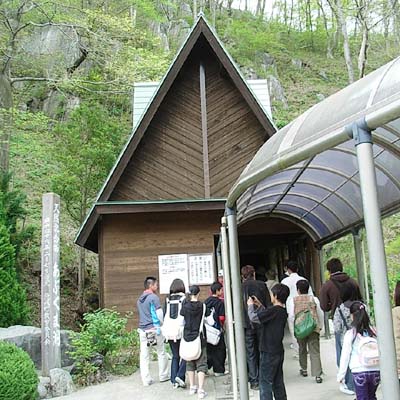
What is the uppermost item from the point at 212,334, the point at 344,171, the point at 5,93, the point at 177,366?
the point at 5,93

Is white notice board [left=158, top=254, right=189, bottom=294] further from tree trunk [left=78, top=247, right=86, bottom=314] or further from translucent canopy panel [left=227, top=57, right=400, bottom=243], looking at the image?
tree trunk [left=78, top=247, right=86, bottom=314]

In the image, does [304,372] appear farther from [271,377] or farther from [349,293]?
[271,377]

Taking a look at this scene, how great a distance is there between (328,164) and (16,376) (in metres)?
5.45

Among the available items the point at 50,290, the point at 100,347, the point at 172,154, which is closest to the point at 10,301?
the point at 50,290

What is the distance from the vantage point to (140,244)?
1236 centimetres

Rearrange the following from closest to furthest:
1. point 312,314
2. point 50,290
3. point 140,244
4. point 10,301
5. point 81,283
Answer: point 312,314 → point 50,290 → point 10,301 → point 140,244 → point 81,283

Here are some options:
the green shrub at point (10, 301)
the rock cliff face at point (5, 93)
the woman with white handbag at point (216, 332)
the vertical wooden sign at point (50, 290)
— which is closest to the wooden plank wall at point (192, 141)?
the vertical wooden sign at point (50, 290)

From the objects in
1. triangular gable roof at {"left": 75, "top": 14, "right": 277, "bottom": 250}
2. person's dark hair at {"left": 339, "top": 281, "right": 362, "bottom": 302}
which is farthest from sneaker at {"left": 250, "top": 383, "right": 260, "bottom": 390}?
triangular gable roof at {"left": 75, "top": 14, "right": 277, "bottom": 250}

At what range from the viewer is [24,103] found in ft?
95.5

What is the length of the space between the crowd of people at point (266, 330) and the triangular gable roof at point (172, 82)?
13.6 feet

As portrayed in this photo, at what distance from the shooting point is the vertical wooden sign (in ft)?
30.3

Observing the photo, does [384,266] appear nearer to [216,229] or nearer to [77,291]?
[216,229]

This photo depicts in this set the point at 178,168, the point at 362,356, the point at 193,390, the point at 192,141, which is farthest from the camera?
the point at 192,141

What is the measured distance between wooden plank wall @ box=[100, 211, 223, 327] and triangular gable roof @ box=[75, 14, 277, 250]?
0.72 metres
